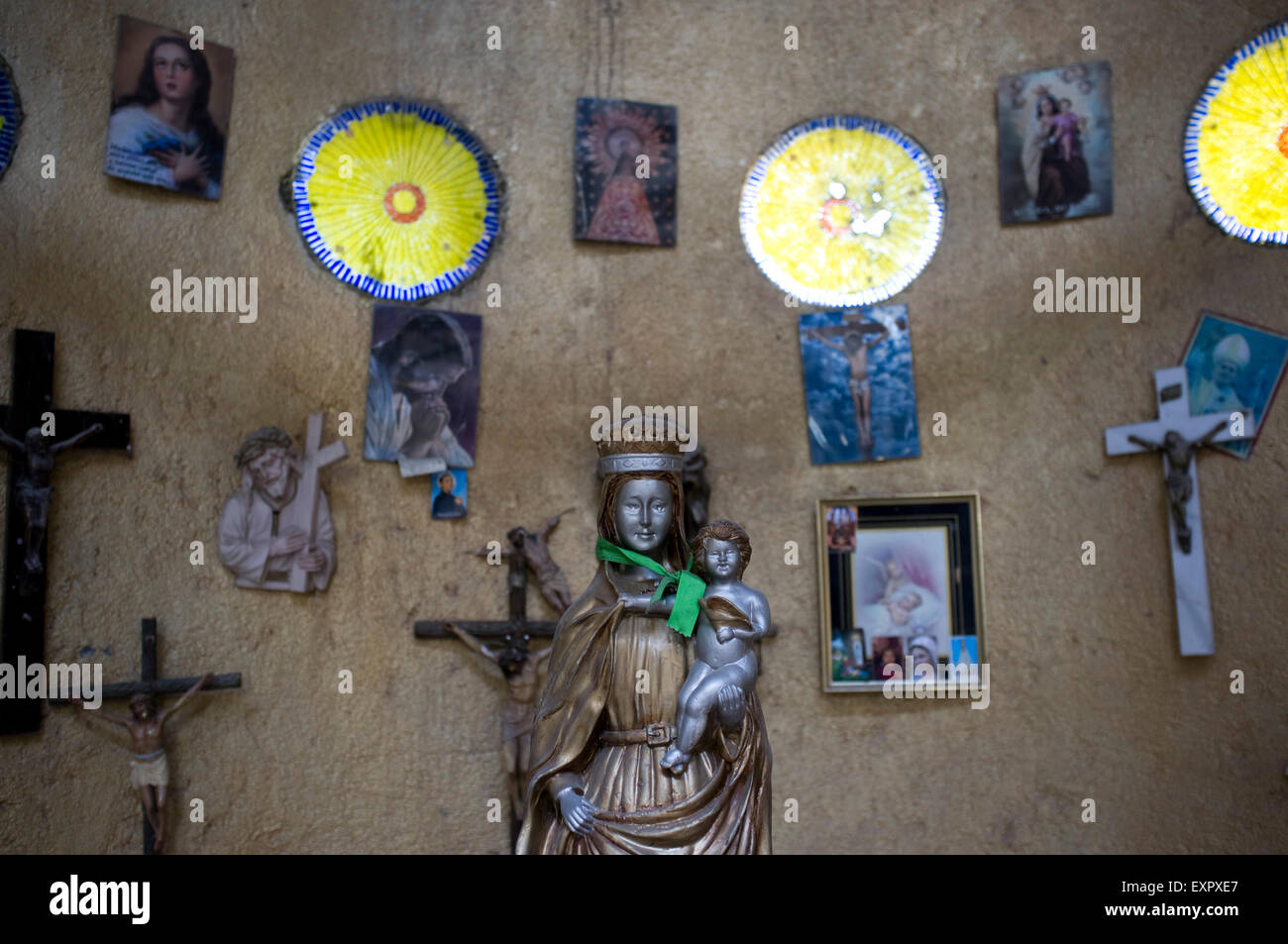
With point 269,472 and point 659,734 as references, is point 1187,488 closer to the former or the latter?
point 659,734

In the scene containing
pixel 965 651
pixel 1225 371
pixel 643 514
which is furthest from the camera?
pixel 965 651

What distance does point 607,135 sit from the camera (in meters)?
6.92

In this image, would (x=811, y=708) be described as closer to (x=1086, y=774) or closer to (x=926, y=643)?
(x=926, y=643)

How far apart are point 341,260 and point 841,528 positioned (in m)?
3.29

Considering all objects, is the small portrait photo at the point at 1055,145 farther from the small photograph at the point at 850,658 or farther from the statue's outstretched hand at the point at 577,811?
the statue's outstretched hand at the point at 577,811

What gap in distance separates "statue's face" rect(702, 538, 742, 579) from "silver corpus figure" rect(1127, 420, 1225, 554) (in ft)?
11.7

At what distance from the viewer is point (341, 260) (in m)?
6.62

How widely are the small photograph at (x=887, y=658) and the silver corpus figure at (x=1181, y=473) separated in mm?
1615

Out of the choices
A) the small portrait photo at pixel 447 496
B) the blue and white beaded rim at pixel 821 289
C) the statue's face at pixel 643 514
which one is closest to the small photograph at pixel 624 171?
the blue and white beaded rim at pixel 821 289

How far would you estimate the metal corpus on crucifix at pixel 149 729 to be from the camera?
224 inches

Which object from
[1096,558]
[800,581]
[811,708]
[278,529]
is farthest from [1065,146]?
[278,529]

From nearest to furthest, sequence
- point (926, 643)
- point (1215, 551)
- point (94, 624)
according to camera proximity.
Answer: point (94, 624), point (1215, 551), point (926, 643)

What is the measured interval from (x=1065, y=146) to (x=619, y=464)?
4.13 metres

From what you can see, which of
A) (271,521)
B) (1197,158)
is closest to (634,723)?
(271,521)
